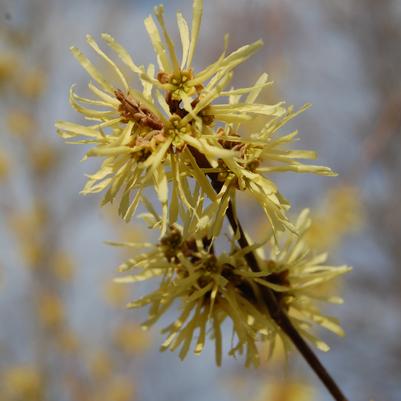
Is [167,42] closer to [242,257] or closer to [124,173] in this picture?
[124,173]

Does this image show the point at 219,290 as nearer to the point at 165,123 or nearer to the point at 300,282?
the point at 300,282

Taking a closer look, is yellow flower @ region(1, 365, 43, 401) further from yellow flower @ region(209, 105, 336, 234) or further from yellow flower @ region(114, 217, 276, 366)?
yellow flower @ region(209, 105, 336, 234)

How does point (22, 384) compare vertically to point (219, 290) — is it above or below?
below

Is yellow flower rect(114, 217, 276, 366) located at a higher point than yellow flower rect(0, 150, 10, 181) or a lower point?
lower

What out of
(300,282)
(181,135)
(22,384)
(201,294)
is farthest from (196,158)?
(22,384)

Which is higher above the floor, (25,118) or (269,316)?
(25,118)

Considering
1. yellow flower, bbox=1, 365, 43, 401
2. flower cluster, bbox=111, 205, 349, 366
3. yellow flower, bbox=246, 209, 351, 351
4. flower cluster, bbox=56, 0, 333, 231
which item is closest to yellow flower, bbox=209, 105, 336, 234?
flower cluster, bbox=56, 0, 333, 231

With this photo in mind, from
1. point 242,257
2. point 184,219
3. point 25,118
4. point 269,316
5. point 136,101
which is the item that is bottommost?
point 269,316

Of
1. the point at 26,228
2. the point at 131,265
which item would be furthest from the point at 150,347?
the point at 131,265

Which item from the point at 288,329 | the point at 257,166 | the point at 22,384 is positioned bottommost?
the point at 22,384
